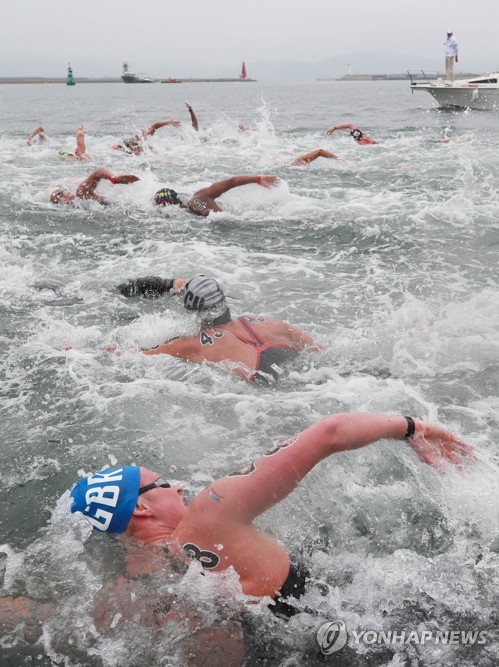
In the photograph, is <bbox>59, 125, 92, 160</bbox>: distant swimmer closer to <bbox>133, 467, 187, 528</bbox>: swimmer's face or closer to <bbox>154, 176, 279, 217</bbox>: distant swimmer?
<bbox>154, 176, 279, 217</bbox>: distant swimmer

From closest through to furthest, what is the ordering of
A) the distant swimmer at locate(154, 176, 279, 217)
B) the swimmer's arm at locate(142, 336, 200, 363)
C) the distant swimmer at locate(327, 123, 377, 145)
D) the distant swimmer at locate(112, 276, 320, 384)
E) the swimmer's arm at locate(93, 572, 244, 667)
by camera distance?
the swimmer's arm at locate(93, 572, 244, 667) → the distant swimmer at locate(112, 276, 320, 384) → the swimmer's arm at locate(142, 336, 200, 363) → the distant swimmer at locate(154, 176, 279, 217) → the distant swimmer at locate(327, 123, 377, 145)

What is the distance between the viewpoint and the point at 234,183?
1013cm

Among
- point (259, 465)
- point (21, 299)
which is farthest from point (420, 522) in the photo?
point (21, 299)

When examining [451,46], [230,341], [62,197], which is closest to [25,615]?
[230,341]

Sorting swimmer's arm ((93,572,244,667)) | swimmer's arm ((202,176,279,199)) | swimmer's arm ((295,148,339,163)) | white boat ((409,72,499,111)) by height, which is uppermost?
white boat ((409,72,499,111))

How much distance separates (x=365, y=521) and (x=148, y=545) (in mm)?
1374

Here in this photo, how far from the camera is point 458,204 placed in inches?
452

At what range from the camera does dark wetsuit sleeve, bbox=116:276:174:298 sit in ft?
24.2

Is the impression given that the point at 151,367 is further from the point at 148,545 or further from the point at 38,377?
the point at 148,545

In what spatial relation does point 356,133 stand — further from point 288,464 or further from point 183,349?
point 288,464

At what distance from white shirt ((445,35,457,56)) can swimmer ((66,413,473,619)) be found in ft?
94.5

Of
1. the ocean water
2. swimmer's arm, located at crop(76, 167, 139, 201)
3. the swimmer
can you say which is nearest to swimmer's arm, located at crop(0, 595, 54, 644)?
the ocean water

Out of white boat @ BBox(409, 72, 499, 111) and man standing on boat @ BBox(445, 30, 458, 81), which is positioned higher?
man standing on boat @ BBox(445, 30, 458, 81)

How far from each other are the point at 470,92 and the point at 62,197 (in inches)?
1035
